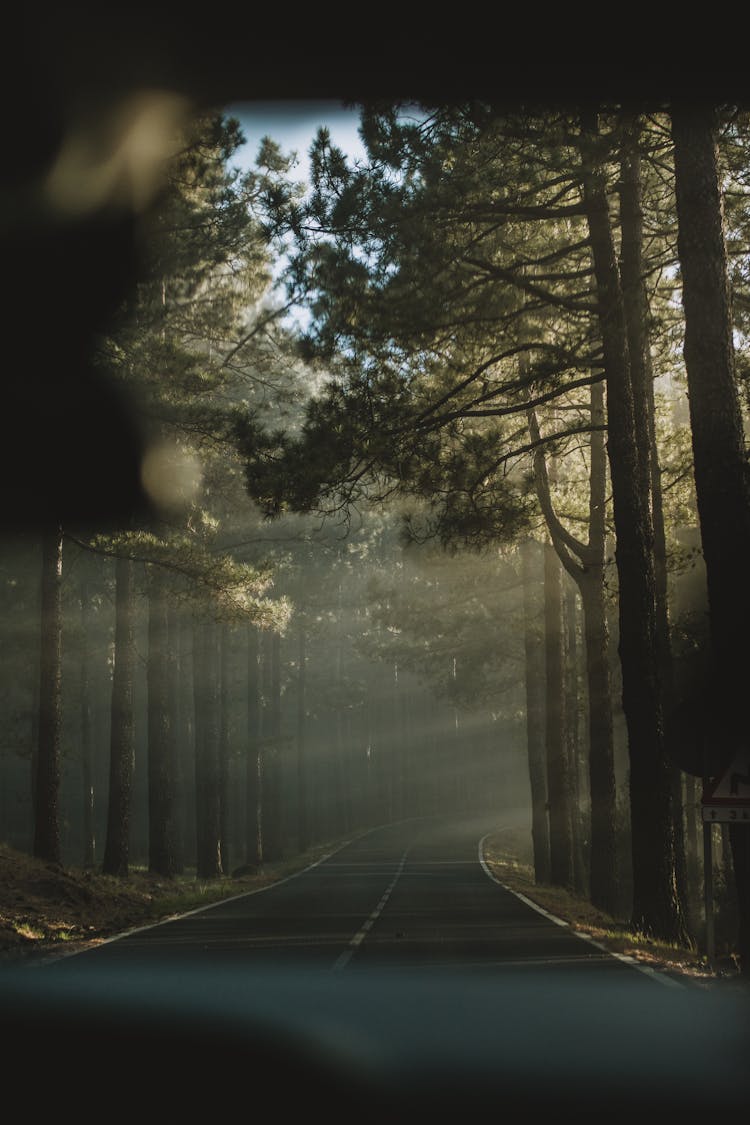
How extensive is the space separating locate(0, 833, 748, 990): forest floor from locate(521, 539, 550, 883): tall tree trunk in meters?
3.51

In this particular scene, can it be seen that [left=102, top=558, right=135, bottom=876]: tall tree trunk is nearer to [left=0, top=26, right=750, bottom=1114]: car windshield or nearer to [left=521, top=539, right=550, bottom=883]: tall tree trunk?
[left=0, top=26, right=750, bottom=1114]: car windshield

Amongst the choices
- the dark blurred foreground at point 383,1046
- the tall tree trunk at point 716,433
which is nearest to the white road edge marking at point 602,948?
the dark blurred foreground at point 383,1046

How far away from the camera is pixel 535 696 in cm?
3331

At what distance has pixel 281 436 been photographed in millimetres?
16547

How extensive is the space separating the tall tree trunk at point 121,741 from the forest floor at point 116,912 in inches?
33.3

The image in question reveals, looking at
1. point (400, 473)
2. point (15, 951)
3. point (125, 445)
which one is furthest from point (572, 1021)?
point (125, 445)

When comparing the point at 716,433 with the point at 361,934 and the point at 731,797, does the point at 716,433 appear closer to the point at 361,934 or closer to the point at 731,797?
the point at 731,797

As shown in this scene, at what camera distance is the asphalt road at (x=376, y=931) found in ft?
41.1

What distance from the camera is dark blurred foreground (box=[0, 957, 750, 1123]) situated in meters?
5.83

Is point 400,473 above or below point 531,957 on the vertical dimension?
above

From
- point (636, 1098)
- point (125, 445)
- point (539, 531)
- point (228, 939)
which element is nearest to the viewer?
point (636, 1098)

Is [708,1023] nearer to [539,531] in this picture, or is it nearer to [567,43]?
[567,43]

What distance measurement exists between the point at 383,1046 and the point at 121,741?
1921 centimetres

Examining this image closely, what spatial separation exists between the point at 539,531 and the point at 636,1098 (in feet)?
58.6
